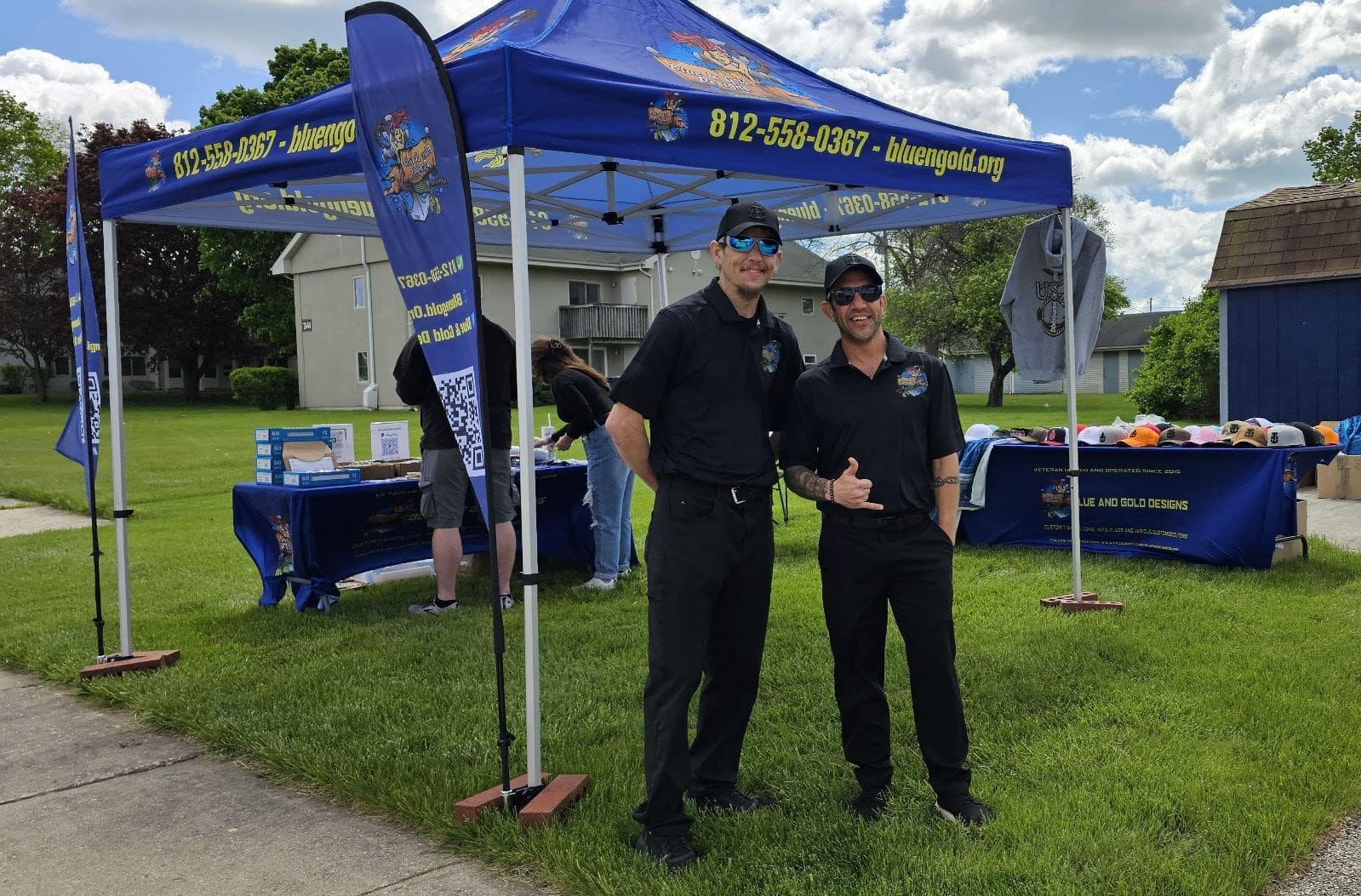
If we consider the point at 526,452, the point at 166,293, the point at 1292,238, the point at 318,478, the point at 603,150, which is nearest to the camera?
the point at 526,452

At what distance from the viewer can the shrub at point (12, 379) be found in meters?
54.3

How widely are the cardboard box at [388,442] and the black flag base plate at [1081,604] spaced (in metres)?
4.49

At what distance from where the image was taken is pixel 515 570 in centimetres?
789

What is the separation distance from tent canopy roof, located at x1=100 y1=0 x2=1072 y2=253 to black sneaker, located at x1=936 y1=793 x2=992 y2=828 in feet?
8.55

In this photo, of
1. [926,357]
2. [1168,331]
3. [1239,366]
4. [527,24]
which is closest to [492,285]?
[1168,331]

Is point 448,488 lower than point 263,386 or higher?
lower

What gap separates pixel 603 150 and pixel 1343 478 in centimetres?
1067

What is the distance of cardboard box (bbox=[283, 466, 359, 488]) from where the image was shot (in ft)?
22.6

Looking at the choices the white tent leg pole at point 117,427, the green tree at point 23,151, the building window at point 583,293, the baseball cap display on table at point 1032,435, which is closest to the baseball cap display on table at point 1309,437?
the baseball cap display on table at point 1032,435

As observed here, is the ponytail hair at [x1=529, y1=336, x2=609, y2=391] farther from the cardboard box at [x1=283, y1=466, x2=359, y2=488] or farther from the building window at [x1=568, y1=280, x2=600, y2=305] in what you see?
the building window at [x1=568, y1=280, x2=600, y2=305]

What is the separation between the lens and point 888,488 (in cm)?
353

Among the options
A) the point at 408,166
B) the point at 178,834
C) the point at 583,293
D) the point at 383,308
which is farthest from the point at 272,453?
the point at 583,293

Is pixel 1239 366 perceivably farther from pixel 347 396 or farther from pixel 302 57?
pixel 302 57

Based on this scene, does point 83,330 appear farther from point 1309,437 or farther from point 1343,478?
point 1343,478
